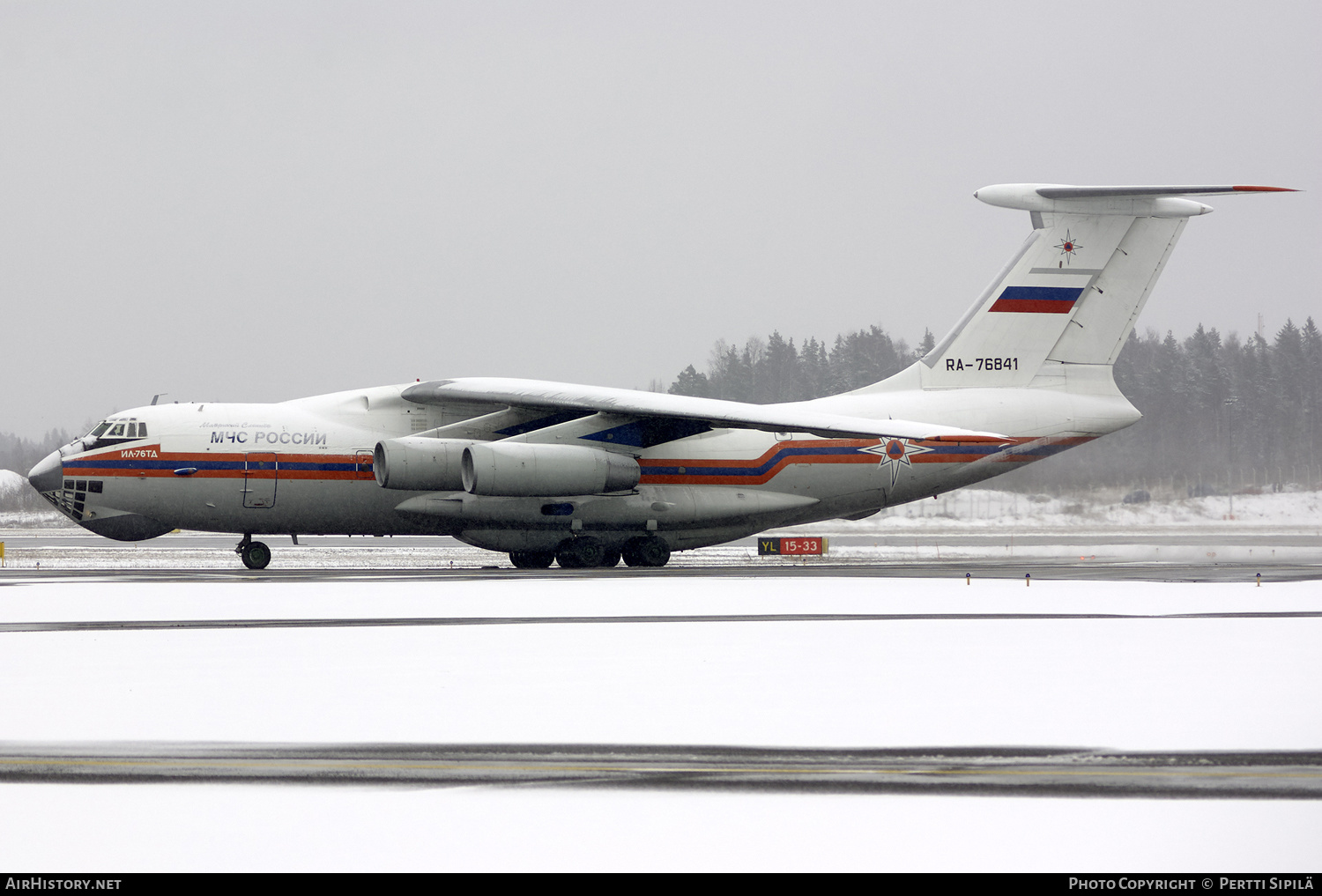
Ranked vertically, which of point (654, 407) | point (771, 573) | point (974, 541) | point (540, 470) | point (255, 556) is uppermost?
point (654, 407)

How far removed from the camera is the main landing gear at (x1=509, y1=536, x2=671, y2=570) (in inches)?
868

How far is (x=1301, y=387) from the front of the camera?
49.8m

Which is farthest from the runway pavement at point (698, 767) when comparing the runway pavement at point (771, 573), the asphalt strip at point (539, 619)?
the runway pavement at point (771, 573)

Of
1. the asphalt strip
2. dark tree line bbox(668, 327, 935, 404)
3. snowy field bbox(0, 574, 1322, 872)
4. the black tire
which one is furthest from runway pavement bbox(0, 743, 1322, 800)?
dark tree line bbox(668, 327, 935, 404)

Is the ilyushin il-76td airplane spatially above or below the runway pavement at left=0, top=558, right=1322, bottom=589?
above

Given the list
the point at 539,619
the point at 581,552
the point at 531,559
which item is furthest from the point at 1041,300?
the point at 539,619

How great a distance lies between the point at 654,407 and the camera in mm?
20672

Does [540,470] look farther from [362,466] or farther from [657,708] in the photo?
[657,708]

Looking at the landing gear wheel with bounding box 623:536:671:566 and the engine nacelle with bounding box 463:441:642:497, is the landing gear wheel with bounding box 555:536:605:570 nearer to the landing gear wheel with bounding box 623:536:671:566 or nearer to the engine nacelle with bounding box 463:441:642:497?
the landing gear wheel with bounding box 623:536:671:566

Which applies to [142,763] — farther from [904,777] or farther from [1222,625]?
[1222,625]

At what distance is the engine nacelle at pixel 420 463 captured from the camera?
19.7 m

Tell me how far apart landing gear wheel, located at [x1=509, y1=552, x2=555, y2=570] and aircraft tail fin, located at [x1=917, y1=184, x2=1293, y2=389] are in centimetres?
799

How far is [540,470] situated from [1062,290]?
10433 mm

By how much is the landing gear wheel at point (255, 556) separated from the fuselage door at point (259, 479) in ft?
2.90
